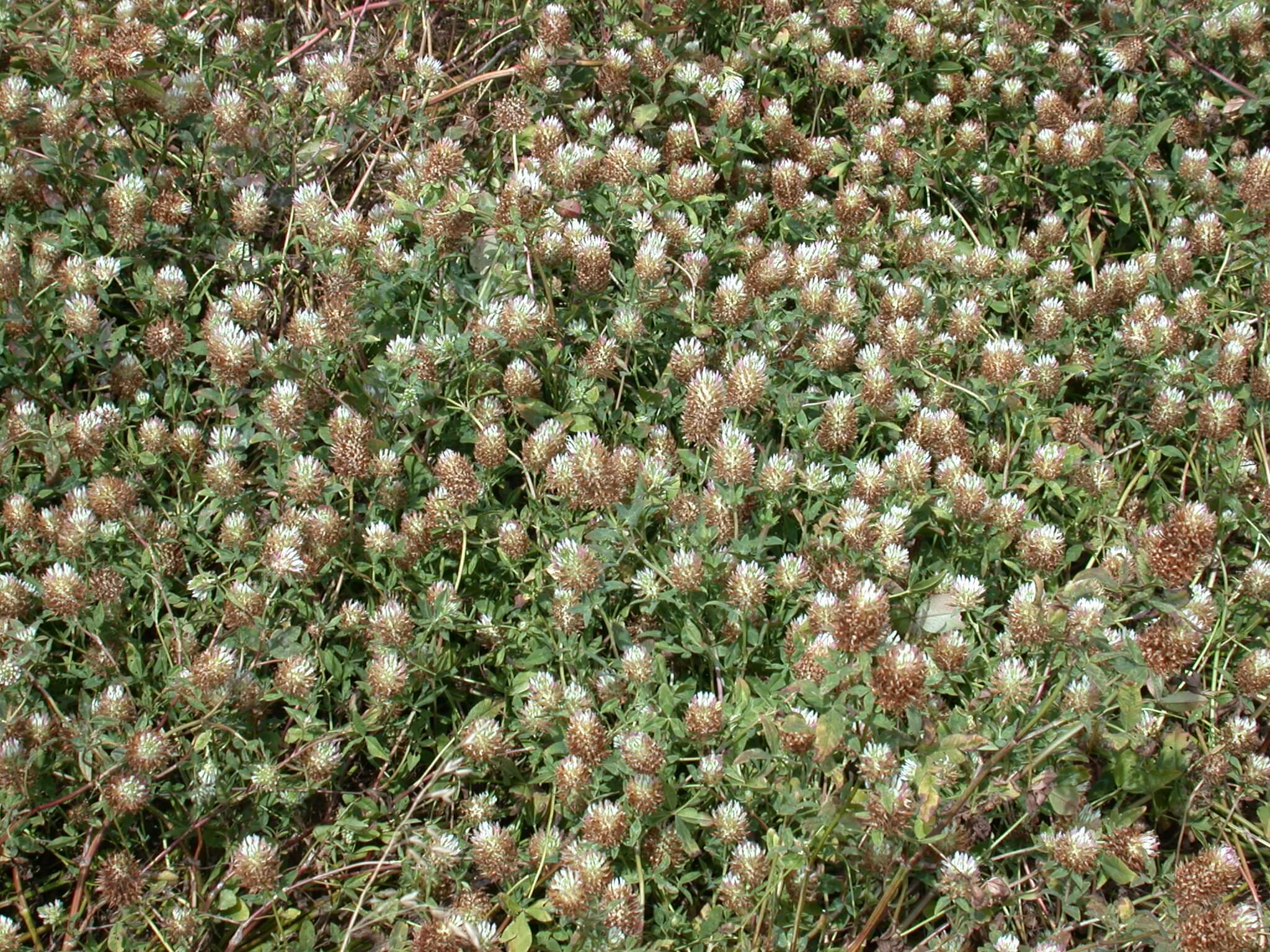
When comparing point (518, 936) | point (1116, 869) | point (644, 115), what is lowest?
point (518, 936)

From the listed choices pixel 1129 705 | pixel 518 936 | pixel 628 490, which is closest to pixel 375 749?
pixel 518 936

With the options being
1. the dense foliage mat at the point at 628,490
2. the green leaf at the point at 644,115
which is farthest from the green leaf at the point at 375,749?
the green leaf at the point at 644,115

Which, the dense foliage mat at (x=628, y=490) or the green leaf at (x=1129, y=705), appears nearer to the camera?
the green leaf at (x=1129, y=705)

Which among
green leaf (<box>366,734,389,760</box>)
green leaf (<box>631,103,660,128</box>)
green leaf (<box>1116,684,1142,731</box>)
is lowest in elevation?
green leaf (<box>366,734,389,760</box>)

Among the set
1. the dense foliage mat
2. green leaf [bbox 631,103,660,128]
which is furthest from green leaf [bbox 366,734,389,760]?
green leaf [bbox 631,103,660,128]

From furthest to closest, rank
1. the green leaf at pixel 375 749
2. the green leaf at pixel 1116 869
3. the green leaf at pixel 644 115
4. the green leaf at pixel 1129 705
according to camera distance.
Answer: the green leaf at pixel 644 115 → the green leaf at pixel 375 749 → the green leaf at pixel 1116 869 → the green leaf at pixel 1129 705

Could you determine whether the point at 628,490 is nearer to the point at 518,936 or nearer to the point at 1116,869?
the point at 518,936

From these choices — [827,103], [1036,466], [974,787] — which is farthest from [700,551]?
[827,103]

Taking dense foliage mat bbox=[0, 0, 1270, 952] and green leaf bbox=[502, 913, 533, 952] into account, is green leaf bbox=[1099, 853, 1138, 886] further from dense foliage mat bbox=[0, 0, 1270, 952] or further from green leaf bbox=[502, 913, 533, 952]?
green leaf bbox=[502, 913, 533, 952]

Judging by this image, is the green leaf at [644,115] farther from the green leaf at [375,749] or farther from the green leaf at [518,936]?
the green leaf at [518,936]
